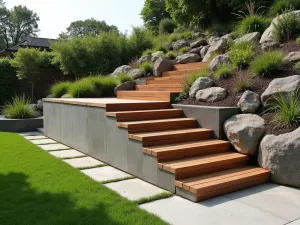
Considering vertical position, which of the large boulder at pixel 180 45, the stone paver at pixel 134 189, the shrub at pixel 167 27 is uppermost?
the shrub at pixel 167 27

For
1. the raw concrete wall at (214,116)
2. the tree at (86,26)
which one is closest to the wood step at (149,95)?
the raw concrete wall at (214,116)

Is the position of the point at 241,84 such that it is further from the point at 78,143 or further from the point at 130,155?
the point at 78,143

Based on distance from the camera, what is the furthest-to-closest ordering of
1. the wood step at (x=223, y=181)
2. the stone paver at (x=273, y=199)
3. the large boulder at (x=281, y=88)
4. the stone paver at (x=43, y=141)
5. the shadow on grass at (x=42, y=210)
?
the stone paver at (x=43, y=141) → the large boulder at (x=281, y=88) → the wood step at (x=223, y=181) → the stone paver at (x=273, y=199) → the shadow on grass at (x=42, y=210)

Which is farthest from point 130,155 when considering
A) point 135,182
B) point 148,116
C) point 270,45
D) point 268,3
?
point 268,3

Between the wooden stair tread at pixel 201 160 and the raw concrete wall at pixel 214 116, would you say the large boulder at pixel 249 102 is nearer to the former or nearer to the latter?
the raw concrete wall at pixel 214 116

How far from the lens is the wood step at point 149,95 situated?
218 inches

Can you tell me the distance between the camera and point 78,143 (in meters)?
5.82

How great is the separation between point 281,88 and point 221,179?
1.79m

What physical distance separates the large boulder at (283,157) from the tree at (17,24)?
49123mm

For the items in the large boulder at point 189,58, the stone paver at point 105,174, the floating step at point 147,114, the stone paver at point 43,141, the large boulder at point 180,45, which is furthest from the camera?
the large boulder at point 180,45

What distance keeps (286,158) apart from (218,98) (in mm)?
1632

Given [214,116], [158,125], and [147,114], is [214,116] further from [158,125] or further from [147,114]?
[147,114]

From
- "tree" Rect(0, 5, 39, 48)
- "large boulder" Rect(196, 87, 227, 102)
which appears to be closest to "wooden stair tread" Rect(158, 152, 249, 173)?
"large boulder" Rect(196, 87, 227, 102)

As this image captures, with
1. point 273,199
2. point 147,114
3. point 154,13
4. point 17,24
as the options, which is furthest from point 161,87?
point 17,24
